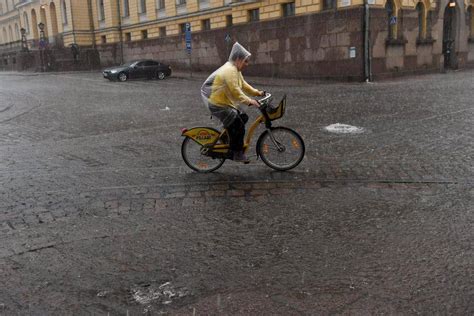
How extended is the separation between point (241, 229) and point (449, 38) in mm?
33032

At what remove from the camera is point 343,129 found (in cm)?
1124

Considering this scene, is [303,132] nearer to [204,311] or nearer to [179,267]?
[179,267]

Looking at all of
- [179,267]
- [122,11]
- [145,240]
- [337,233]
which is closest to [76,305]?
[179,267]

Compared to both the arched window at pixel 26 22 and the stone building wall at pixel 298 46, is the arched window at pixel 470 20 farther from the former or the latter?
the arched window at pixel 26 22

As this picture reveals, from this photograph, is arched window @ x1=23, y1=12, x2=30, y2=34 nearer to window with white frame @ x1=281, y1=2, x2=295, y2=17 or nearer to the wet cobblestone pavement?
window with white frame @ x1=281, y1=2, x2=295, y2=17

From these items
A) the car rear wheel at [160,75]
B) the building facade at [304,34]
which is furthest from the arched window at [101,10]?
the car rear wheel at [160,75]

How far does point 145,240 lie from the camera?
5043 mm

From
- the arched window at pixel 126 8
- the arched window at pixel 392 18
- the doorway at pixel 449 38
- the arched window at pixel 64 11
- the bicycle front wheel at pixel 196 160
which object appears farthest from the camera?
the arched window at pixel 64 11

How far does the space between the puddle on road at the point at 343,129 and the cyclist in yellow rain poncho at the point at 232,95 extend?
4.04 meters

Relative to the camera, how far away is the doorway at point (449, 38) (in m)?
33.4

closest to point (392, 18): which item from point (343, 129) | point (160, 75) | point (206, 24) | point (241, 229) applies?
point (206, 24)

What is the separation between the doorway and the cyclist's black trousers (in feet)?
98.3

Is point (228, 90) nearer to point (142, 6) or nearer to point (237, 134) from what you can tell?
point (237, 134)

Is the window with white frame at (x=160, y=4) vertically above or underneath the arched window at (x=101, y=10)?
underneath
